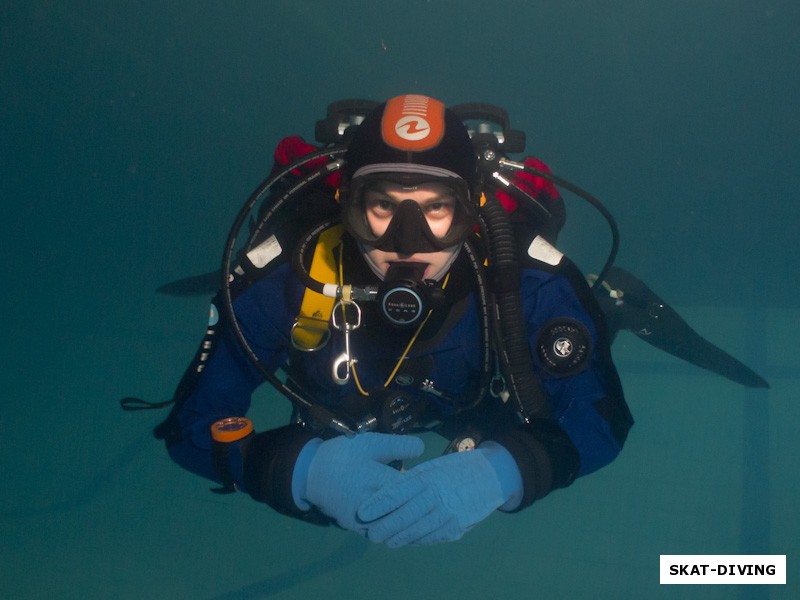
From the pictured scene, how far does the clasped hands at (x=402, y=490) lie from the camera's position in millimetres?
1653

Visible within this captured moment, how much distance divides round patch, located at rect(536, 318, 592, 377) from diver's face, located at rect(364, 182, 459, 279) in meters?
0.51

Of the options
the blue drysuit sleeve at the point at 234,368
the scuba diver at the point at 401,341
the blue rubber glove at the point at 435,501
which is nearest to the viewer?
the blue rubber glove at the point at 435,501

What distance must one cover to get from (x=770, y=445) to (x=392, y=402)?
4.19 metres

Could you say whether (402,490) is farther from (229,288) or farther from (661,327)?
(661,327)

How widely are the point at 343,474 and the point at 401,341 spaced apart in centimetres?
67

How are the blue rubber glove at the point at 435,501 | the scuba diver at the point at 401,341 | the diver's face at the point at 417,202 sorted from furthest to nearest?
1. the diver's face at the point at 417,202
2. the scuba diver at the point at 401,341
3. the blue rubber glove at the point at 435,501

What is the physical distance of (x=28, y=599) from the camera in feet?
13.0

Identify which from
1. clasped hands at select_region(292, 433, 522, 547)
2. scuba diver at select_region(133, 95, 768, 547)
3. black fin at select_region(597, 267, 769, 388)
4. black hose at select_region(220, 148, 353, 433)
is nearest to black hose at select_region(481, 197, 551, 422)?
scuba diver at select_region(133, 95, 768, 547)

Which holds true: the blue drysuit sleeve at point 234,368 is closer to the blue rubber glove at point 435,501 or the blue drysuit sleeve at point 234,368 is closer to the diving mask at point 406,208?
the diving mask at point 406,208

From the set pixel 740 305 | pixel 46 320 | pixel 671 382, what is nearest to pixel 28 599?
pixel 671 382

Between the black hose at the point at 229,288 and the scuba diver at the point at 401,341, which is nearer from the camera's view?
the scuba diver at the point at 401,341

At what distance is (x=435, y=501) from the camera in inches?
65.1

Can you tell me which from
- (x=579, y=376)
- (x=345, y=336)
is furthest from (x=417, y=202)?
(x=579, y=376)

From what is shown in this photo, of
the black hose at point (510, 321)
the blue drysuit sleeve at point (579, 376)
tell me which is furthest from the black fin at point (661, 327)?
the black hose at point (510, 321)
